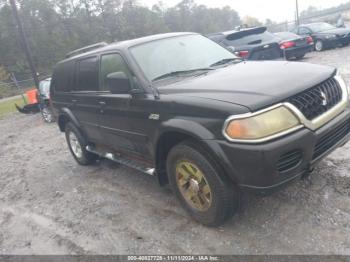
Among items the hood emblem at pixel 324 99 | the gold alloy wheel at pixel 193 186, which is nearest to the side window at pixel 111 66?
the gold alloy wheel at pixel 193 186

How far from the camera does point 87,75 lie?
534 cm

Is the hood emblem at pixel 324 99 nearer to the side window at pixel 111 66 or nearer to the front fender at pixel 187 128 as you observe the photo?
the front fender at pixel 187 128

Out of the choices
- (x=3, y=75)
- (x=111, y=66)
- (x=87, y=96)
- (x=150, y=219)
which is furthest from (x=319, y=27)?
(x=3, y=75)

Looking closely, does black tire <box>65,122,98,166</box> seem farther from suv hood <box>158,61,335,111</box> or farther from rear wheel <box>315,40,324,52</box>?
rear wheel <box>315,40,324,52</box>

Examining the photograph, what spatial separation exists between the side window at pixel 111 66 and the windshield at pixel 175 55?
0.58 ft

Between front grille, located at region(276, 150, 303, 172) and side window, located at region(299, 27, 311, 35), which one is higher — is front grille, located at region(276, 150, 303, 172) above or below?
above

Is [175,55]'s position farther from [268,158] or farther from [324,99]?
[268,158]

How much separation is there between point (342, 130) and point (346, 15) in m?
48.1

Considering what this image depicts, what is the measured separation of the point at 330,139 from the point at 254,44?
27.1ft

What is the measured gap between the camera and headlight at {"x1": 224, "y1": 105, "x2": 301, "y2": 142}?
301 centimetres

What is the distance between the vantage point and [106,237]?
4020 mm

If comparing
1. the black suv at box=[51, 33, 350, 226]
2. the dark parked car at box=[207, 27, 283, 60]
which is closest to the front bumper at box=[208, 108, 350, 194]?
the black suv at box=[51, 33, 350, 226]

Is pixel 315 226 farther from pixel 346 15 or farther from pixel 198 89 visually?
pixel 346 15

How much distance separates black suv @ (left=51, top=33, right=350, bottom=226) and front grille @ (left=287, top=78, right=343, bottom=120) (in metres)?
0.01
